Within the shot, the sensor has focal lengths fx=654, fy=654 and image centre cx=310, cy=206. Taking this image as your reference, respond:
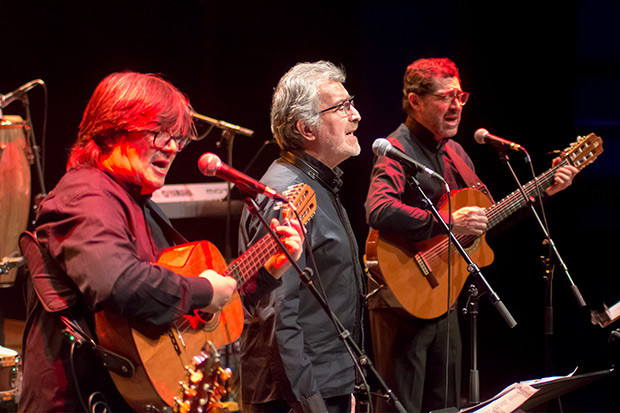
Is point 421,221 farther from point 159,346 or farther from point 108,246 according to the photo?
point 108,246

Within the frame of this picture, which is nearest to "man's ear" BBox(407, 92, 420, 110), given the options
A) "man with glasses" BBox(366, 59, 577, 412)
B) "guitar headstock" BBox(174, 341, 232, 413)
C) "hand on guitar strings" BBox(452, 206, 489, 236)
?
"man with glasses" BBox(366, 59, 577, 412)

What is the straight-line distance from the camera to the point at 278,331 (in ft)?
7.98

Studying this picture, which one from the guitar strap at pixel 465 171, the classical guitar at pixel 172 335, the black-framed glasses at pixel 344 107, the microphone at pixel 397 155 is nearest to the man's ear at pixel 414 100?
the guitar strap at pixel 465 171

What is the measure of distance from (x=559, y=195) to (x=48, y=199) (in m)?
4.16

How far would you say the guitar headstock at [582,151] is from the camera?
3.94 metres

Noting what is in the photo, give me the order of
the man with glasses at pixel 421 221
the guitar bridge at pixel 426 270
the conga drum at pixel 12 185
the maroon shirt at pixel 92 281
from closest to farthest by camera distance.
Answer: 1. the maroon shirt at pixel 92 281
2. the man with glasses at pixel 421 221
3. the guitar bridge at pixel 426 270
4. the conga drum at pixel 12 185

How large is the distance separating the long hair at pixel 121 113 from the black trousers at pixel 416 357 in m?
1.93

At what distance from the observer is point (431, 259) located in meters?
3.67

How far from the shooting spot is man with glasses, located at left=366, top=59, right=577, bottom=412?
3486 millimetres

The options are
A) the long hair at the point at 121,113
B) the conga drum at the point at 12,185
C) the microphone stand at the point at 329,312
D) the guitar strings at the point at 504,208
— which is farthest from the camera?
the conga drum at the point at 12,185

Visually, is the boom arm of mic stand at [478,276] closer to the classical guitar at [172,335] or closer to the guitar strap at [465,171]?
the classical guitar at [172,335]

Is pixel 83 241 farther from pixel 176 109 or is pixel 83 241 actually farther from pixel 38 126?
pixel 38 126

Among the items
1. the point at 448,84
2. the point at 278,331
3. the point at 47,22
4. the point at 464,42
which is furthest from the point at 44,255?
the point at 47,22

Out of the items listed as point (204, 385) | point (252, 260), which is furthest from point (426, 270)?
point (204, 385)
